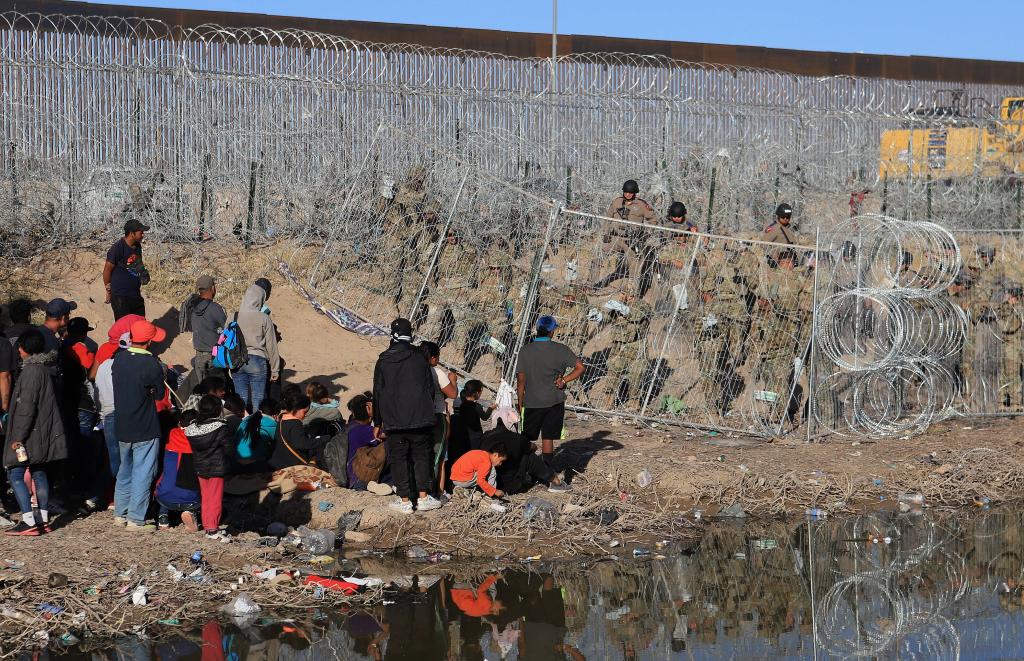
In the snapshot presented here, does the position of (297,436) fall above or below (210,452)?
below

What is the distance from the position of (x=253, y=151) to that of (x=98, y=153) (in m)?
1.83

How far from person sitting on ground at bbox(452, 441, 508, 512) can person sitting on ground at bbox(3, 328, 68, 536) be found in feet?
9.29

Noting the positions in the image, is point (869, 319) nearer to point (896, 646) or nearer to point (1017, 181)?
point (896, 646)

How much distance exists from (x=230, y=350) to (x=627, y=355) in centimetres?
388

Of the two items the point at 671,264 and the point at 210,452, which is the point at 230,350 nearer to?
the point at 210,452

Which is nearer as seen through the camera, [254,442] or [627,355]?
[254,442]

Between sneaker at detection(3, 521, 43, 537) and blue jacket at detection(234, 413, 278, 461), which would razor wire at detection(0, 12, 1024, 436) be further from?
sneaker at detection(3, 521, 43, 537)

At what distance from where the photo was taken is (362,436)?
961 cm

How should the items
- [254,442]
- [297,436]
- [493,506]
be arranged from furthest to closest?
[297,436], [254,442], [493,506]

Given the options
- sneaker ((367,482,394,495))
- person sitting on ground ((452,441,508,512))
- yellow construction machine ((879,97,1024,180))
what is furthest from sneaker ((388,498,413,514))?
yellow construction machine ((879,97,1024,180))

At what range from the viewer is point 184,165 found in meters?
15.3

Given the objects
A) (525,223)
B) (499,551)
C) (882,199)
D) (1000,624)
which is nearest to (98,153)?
(525,223)

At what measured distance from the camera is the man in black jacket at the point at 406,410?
8805 mm

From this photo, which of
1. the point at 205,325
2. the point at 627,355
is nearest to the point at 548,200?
the point at 627,355
